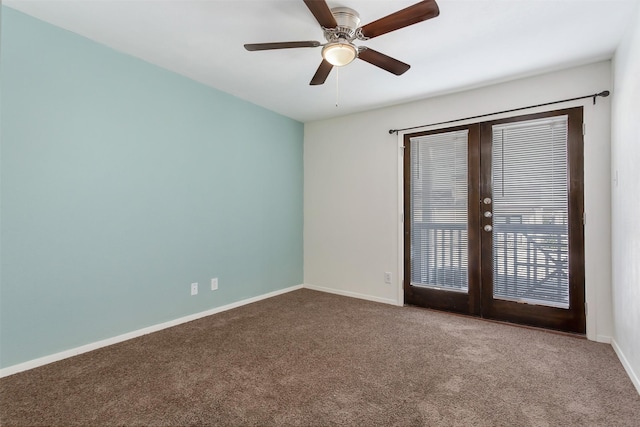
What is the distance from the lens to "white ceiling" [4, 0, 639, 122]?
80.7 inches

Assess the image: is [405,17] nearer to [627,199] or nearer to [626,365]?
[627,199]

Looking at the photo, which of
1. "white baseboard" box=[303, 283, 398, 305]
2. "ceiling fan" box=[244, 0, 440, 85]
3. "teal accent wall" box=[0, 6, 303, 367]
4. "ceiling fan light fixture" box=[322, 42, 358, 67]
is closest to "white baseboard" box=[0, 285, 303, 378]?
"teal accent wall" box=[0, 6, 303, 367]

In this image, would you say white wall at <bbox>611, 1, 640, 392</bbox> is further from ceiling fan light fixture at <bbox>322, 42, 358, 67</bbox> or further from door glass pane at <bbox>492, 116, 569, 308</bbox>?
ceiling fan light fixture at <bbox>322, 42, 358, 67</bbox>

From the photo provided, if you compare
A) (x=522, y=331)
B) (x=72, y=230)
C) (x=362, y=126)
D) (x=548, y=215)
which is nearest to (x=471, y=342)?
(x=522, y=331)

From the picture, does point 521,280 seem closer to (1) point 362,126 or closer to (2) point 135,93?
(1) point 362,126

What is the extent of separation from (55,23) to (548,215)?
4.34 m

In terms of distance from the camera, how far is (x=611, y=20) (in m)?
2.14

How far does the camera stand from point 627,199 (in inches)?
84.6

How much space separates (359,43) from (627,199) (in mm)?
2191

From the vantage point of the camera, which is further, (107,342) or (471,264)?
(471,264)

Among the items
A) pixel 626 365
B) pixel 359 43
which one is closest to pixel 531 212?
pixel 626 365

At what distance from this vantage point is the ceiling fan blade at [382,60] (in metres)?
2.17

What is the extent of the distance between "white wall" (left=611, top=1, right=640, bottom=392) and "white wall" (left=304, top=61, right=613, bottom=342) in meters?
0.13

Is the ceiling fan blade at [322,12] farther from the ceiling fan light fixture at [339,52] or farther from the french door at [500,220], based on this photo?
the french door at [500,220]
